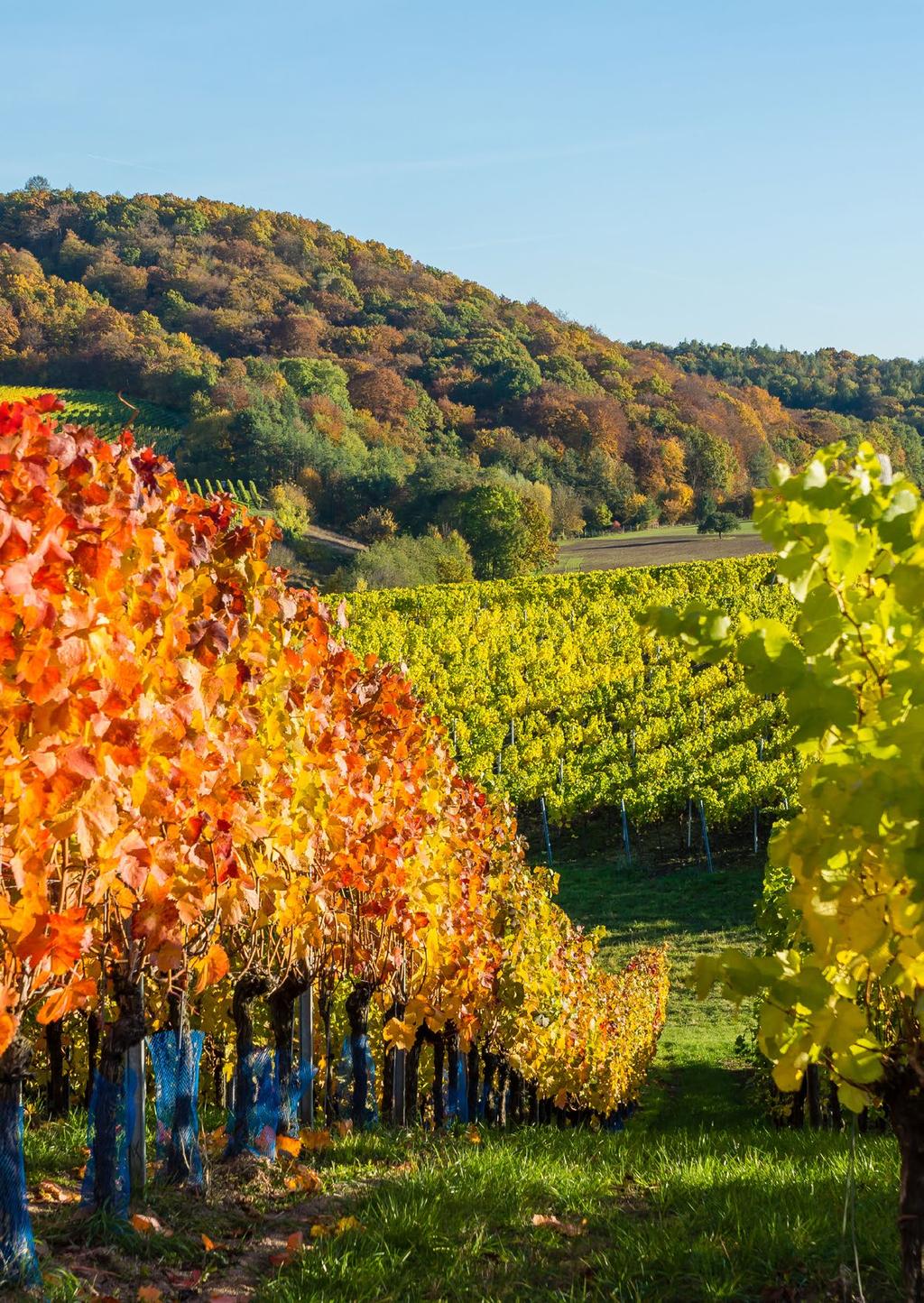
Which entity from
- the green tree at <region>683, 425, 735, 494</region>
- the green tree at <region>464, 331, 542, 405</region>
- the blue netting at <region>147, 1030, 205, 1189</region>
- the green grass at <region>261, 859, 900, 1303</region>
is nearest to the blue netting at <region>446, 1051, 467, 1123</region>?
the green grass at <region>261, 859, 900, 1303</region>

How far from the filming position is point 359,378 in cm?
8275

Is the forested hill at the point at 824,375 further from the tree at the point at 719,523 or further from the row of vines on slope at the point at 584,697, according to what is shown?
the row of vines on slope at the point at 584,697

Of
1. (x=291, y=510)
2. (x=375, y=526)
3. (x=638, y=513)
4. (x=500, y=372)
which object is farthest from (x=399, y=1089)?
(x=500, y=372)

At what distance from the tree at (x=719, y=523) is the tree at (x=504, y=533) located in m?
10.7

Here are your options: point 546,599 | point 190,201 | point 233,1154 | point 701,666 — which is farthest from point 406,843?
point 190,201

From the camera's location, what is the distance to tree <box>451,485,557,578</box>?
55875mm

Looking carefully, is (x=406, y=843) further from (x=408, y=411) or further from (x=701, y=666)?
(x=408, y=411)

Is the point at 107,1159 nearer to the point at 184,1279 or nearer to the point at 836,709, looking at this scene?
the point at 184,1279

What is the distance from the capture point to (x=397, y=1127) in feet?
24.9

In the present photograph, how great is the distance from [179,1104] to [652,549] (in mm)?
55094

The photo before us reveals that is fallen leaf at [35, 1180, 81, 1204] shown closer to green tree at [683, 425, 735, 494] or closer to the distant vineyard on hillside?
the distant vineyard on hillside

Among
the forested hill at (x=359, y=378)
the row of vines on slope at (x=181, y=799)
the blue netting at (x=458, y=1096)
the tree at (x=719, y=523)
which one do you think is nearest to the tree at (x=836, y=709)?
the row of vines on slope at (x=181, y=799)

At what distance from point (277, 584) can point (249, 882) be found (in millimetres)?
1487

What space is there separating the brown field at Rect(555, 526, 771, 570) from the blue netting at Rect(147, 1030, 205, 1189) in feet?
149
